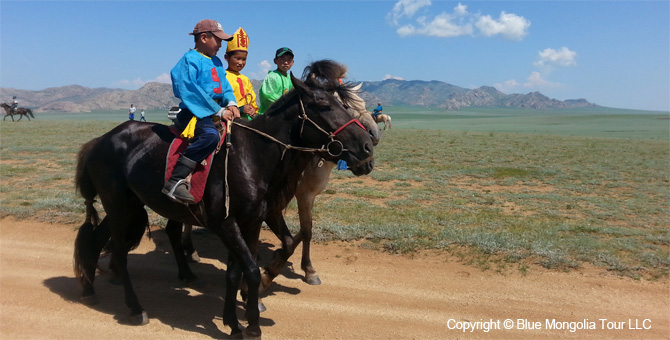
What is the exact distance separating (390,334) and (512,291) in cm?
200

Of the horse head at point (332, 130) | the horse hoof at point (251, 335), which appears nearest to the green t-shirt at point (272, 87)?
the horse head at point (332, 130)

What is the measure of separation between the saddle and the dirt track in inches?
61.3

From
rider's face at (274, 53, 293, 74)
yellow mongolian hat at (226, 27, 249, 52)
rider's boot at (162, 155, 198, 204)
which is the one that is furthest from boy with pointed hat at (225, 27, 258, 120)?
rider's boot at (162, 155, 198, 204)

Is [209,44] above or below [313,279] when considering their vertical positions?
above

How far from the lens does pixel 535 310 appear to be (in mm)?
5207

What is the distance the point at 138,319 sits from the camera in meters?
4.81

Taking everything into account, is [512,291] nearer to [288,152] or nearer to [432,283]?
[432,283]

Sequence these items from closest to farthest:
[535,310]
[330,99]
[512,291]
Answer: [330,99] → [535,310] → [512,291]

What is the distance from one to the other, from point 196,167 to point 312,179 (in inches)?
68.5

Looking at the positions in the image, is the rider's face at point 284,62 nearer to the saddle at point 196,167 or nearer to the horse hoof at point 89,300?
the saddle at point 196,167

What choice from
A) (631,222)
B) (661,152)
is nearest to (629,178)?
(631,222)

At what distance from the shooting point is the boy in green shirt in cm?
598

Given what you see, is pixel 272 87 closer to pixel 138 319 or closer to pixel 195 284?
pixel 195 284

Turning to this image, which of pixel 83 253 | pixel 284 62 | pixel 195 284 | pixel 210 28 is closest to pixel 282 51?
pixel 284 62
